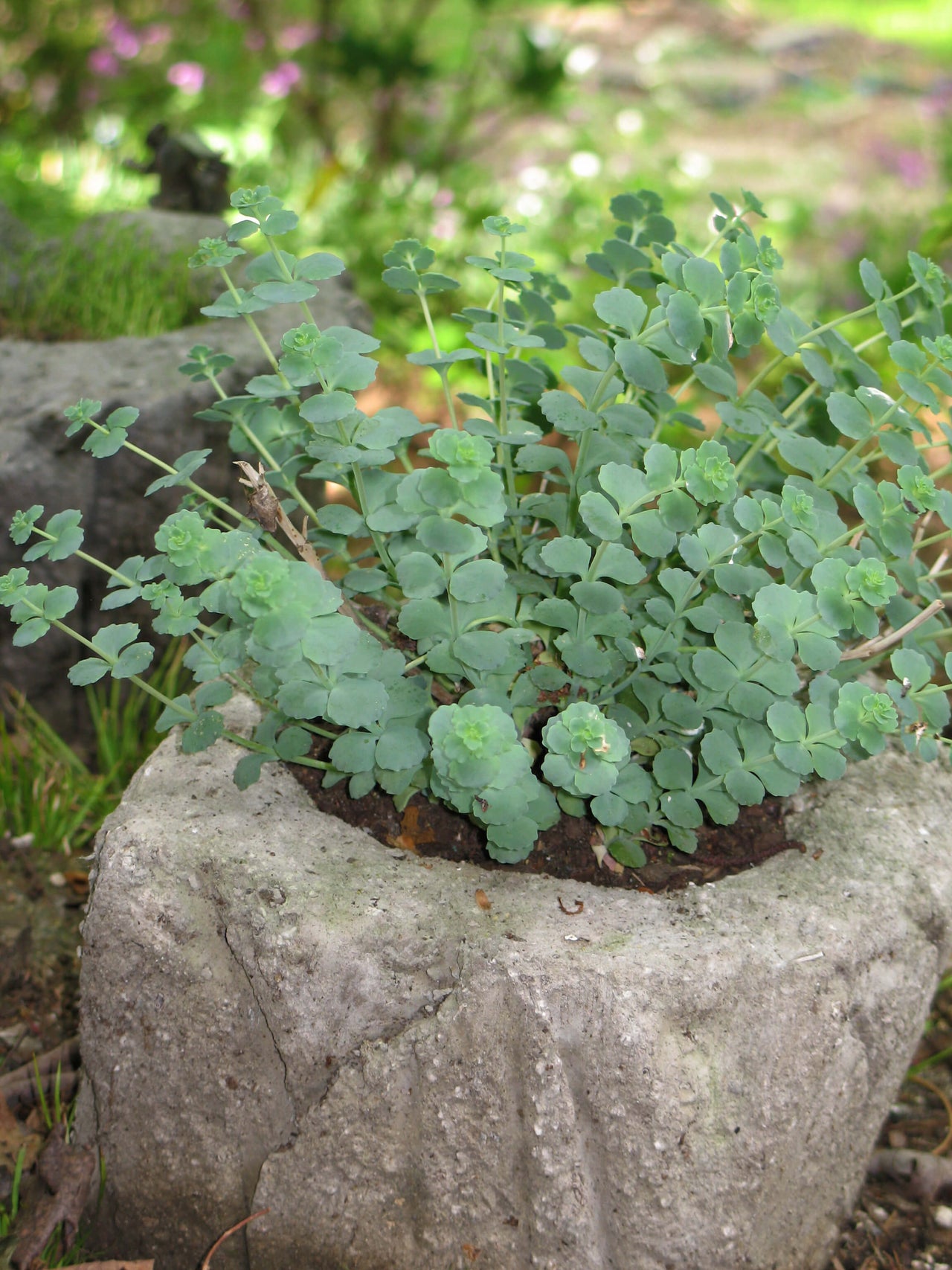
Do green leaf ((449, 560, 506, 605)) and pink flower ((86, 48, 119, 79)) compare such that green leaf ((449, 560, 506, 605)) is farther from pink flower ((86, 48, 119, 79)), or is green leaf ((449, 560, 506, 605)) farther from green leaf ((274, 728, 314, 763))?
pink flower ((86, 48, 119, 79))

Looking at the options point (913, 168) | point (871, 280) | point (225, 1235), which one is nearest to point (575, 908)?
point (225, 1235)

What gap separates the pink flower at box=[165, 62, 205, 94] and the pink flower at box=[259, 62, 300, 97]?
29 cm

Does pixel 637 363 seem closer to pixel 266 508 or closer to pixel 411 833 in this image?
pixel 266 508

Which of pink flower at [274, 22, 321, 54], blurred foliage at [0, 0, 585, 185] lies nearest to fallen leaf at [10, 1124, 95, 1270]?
blurred foliage at [0, 0, 585, 185]

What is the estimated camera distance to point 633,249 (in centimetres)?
133

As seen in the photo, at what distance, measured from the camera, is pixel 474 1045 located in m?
1.11

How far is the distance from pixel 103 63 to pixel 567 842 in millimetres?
4881

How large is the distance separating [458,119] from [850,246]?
1735mm

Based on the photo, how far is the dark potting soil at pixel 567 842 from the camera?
133cm

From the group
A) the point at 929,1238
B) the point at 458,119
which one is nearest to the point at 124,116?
the point at 458,119

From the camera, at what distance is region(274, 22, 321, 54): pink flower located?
5098 mm

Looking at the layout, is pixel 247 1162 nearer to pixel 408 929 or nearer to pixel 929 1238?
pixel 408 929

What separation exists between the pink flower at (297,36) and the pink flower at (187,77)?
1.61 ft

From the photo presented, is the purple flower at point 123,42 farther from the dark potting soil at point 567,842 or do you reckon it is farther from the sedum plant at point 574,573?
the dark potting soil at point 567,842
